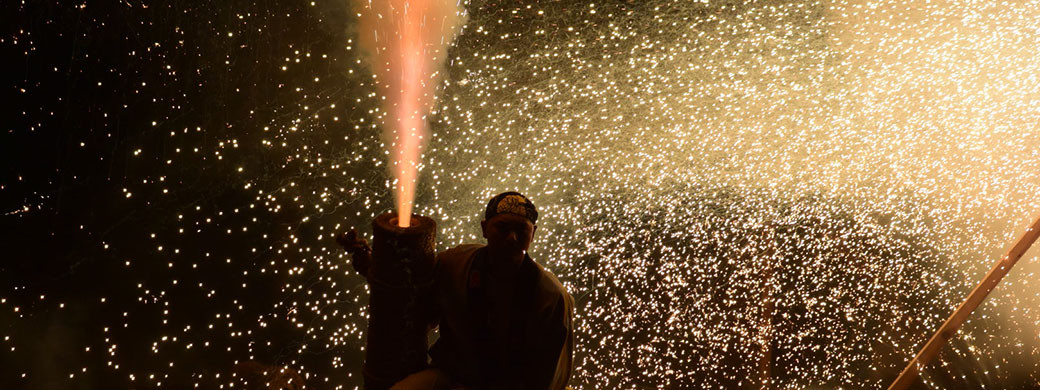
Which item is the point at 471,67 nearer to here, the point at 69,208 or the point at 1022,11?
the point at 69,208

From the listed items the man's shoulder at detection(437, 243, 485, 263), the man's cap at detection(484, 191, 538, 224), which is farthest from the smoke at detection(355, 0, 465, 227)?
the man's cap at detection(484, 191, 538, 224)

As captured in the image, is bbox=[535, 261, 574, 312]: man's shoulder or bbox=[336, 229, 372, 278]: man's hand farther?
bbox=[535, 261, 574, 312]: man's shoulder

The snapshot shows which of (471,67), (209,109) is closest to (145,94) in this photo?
(209,109)

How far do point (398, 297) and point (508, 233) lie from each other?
0.39 meters

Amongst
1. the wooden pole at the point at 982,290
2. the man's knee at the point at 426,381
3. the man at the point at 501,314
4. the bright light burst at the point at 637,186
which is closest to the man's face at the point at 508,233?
the man at the point at 501,314

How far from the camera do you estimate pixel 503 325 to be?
2203 mm

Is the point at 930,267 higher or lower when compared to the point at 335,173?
lower

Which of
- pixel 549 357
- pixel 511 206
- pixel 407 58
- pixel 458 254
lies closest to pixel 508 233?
pixel 511 206

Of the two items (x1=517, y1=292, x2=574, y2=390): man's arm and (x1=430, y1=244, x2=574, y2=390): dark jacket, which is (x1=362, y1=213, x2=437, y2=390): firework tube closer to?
(x1=430, y1=244, x2=574, y2=390): dark jacket

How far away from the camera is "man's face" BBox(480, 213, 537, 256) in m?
2.10

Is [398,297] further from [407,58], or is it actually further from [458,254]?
[407,58]

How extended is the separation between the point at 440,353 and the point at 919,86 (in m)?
4.53

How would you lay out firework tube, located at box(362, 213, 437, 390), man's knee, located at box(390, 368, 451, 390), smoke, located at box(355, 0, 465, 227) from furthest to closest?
1. smoke, located at box(355, 0, 465, 227)
2. man's knee, located at box(390, 368, 451, 390)
3. firework tube, located at box(362, 213, 437, 390)

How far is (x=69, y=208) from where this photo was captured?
308cm
